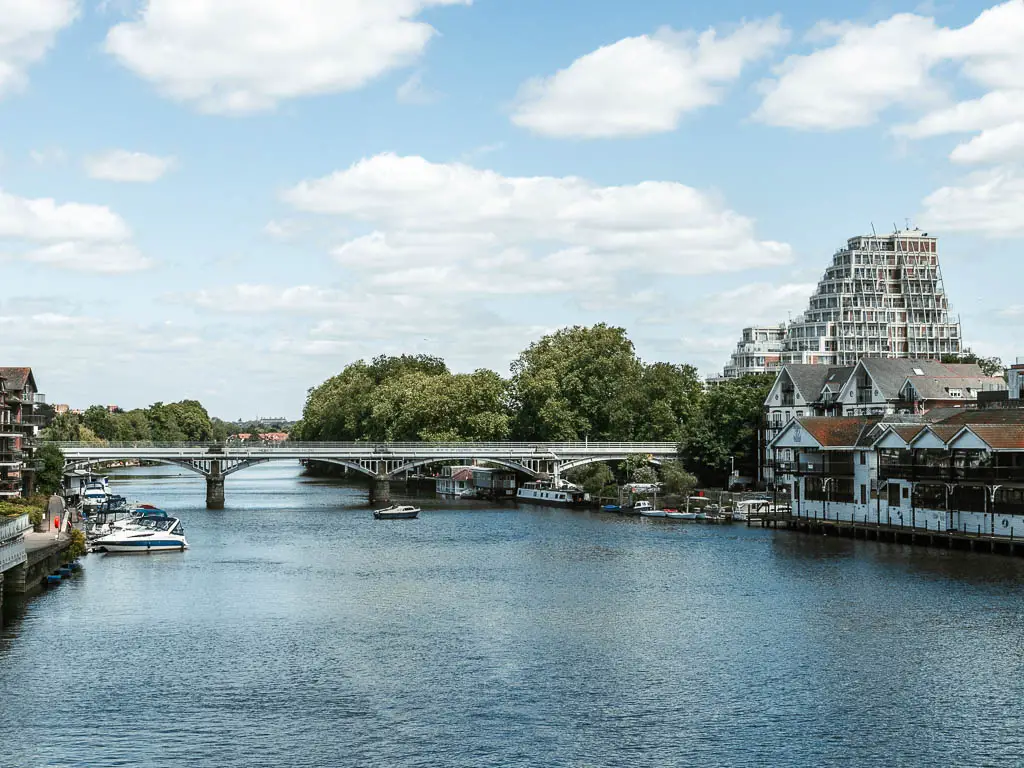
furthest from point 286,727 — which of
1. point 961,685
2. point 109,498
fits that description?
point 109,498

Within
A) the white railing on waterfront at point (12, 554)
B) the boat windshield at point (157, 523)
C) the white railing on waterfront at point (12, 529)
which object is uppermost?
the white railing on waterfront at point (12, 529)

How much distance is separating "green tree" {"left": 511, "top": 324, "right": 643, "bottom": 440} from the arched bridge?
9.55 metres

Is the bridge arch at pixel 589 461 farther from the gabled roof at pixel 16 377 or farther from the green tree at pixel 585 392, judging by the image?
the gabled roof at pixel 16 377

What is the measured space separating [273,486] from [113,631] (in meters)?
137

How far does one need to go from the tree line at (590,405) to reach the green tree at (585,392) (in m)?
0.13

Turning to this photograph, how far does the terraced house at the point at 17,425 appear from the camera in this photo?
106 metres

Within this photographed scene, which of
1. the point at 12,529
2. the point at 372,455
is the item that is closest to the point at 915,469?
the point at 12,529

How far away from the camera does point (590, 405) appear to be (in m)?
165

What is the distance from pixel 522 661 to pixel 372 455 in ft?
298

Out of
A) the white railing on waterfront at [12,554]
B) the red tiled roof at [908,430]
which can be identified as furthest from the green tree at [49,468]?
A: the red tiled roof at [908,430]

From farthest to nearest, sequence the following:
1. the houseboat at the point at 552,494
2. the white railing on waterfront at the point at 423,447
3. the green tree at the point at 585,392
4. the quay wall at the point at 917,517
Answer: the green tree at the point at 585,392
the houseboat at the point at 552,494
the white railing on waterfront at the point at 423,447
the quay wall at the point at 917,517

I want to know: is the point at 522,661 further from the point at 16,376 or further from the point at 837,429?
the point at 16,376

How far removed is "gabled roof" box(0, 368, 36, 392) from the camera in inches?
4651

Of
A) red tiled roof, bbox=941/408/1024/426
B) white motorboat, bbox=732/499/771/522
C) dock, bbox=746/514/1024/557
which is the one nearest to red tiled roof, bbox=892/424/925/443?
red tiled roof, bbox=941/408/1024/426
